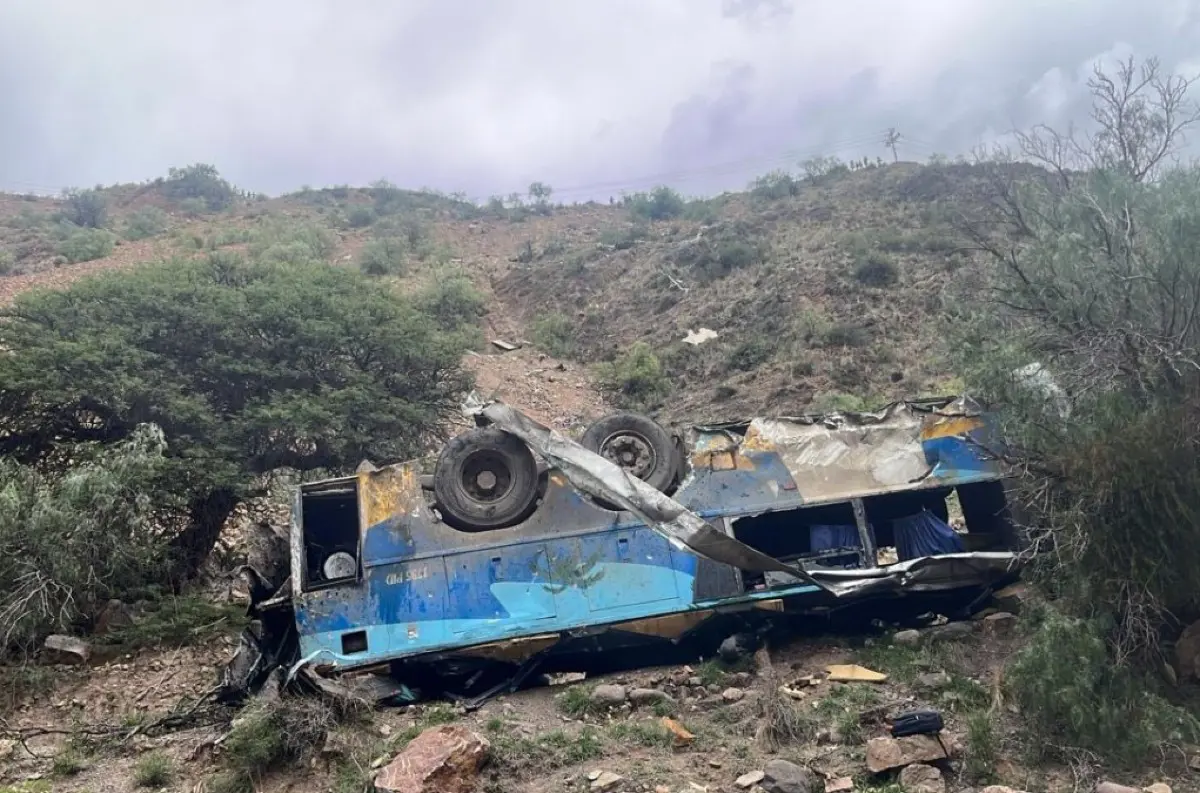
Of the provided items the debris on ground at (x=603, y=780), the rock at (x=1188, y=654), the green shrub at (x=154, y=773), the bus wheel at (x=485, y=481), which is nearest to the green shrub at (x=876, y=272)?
the bus wheel at (x=485, y=481)

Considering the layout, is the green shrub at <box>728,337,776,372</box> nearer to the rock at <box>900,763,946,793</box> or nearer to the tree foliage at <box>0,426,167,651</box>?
the tree foliage at <box>0,426,167,651</box>

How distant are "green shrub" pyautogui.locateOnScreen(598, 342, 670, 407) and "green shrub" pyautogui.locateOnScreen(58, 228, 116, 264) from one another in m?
19.5

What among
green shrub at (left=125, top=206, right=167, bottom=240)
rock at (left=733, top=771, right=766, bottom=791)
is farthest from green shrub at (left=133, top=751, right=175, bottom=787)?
green shrub at (left=125, top=206, right=167, bottom=240)

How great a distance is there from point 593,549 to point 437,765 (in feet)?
8.73

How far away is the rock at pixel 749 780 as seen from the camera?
564 centimetres

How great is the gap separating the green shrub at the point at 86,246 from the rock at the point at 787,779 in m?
32.6

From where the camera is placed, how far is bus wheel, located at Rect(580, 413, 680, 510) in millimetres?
8484

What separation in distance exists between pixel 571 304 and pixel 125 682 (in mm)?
23553

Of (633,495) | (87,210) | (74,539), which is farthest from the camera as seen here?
(87,210)

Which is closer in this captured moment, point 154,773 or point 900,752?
point 900,752

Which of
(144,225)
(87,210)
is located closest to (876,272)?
(144,225)

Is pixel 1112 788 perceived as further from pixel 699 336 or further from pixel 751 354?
pixel 699 336

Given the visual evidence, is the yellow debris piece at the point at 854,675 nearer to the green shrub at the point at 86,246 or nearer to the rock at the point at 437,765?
the rock at the point at 437,765

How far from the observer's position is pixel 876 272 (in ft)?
89.2
